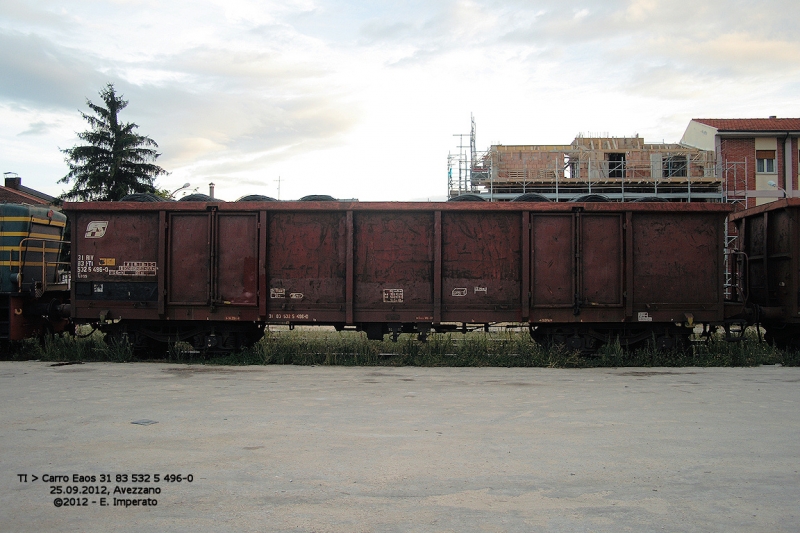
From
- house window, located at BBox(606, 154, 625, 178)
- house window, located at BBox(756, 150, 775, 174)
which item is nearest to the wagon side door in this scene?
house window, located at BBox(606, 154, 625, 178)

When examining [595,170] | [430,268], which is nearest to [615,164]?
[595,170]

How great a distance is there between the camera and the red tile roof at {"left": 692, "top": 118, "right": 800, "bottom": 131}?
32.5m

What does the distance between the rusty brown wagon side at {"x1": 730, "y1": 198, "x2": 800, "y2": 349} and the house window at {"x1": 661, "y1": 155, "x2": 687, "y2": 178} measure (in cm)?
2010

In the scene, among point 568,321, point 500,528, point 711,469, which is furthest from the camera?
point 568,321

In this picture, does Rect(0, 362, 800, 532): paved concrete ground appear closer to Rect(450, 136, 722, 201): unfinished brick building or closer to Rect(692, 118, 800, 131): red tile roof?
Rect(450, 136, 722, 201): unfinished brick building

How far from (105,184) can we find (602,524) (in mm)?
36481

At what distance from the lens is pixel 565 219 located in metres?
11.6

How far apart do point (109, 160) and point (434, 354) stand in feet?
100

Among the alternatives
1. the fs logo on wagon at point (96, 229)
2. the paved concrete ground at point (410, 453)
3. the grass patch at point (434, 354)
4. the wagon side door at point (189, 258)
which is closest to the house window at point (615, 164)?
the grass patch at point (434, 354)

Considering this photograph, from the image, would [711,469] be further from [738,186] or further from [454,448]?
[738,186]

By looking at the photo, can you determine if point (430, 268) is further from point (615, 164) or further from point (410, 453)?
point (615, 164)

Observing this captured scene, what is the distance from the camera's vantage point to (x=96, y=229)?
39.2ft

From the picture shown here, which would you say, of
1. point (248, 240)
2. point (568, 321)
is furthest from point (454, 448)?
point (248, 240)

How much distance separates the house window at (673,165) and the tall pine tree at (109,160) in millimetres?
30594
